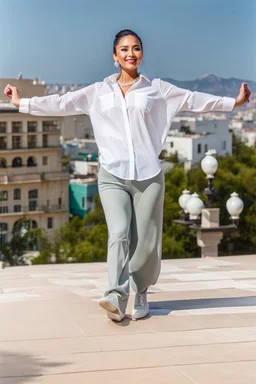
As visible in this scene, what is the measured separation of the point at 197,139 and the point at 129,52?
234 feet

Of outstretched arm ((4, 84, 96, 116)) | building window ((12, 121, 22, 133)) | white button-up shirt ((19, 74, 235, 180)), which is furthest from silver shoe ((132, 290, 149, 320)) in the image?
building window ((12, 121, 22, 133))

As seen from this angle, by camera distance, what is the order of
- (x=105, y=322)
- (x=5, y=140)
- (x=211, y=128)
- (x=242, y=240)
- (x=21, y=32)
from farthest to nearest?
(x=21, y=32) → (x=211, y=128) → (x=5, y=140) → (x=242, y=240) → (x=105, y=322)

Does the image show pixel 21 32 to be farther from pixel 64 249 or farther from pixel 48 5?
pixel 64 249

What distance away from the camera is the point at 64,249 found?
45375mm

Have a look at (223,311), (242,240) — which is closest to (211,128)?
(242,240)

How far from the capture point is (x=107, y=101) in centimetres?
584

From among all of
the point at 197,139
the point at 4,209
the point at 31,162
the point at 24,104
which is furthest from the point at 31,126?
the point at 24,104

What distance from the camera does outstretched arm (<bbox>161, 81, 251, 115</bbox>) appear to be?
5.96 m

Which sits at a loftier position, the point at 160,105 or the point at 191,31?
the point at 191,31

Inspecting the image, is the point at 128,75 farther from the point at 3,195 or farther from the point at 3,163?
the point at 3,163

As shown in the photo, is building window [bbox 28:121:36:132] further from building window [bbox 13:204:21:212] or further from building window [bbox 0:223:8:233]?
building window [bbox 0:223:8:233]

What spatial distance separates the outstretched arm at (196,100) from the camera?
5961mm

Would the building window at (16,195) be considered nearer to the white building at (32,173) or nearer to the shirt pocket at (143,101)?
the white building at (32,173)

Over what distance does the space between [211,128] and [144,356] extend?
256 ft
